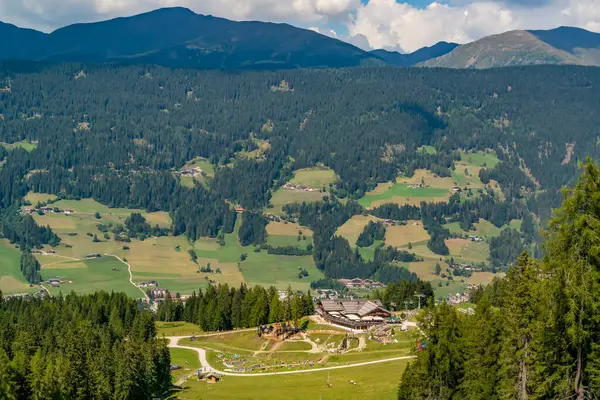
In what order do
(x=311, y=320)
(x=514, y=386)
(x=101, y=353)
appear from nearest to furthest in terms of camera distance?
(x=514, y=386) → (x=101, y=353) → (x=311, y=320)

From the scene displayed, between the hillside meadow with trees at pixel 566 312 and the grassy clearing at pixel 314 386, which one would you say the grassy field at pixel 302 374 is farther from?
the hillside meadow with trees at pixel 566 312

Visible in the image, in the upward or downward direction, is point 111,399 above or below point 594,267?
below

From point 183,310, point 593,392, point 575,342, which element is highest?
point 575,342

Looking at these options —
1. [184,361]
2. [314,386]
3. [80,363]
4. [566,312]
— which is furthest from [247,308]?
[566,312]

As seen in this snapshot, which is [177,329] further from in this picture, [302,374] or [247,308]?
[302,374]

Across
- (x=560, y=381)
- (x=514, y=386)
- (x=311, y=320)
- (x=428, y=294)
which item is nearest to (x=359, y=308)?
(x=311, y=320)

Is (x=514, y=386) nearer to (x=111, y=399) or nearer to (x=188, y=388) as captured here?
(x=111, y=399)

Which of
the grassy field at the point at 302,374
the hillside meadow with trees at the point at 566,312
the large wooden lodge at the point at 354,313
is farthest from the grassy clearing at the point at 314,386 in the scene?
the hillside meadow with trees at the point at 566,312
